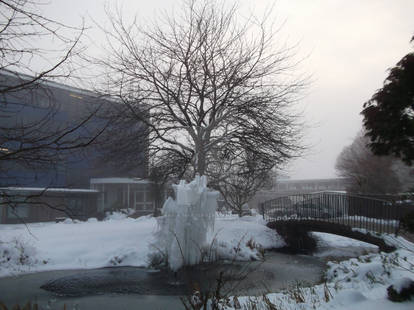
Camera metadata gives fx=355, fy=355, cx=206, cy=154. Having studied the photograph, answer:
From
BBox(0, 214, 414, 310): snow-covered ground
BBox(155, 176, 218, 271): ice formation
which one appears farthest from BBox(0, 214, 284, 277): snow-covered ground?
BBox(155, 176, 218, 271): ice formation

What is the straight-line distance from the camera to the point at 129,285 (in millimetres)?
9367

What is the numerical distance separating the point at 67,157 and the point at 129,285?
201 inches

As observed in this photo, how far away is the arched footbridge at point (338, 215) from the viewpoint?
1309cm

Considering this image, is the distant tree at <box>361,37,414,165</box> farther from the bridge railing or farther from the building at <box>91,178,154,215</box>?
the building at <box>91,178,154,215</box>

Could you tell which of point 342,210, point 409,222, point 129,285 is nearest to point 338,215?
point 342,210

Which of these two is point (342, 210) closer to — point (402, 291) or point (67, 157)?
point (402, 291)

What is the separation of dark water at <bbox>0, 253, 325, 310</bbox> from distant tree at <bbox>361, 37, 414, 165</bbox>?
327cm

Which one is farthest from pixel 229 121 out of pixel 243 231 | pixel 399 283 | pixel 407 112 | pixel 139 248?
pixel 399 283

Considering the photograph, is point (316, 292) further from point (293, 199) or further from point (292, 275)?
point (293, 199)

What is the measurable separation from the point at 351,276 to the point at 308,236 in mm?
11799

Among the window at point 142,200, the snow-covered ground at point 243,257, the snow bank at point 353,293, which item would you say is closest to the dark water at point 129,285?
the snow-covered ground at point 243,257

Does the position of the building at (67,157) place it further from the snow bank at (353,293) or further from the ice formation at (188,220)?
the snow bank at (353,293)

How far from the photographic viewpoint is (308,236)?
18.6 meters

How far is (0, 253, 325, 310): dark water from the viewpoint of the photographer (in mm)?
7734
